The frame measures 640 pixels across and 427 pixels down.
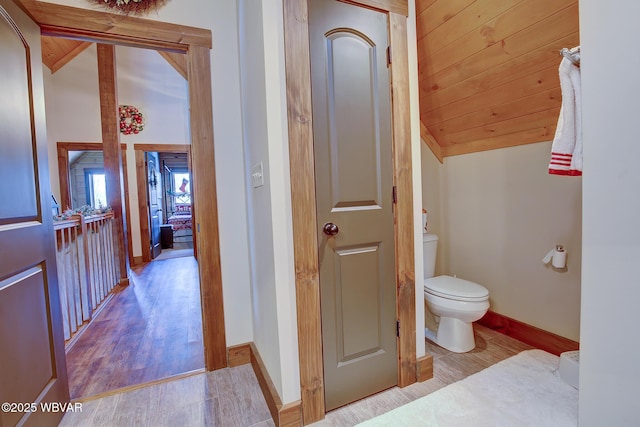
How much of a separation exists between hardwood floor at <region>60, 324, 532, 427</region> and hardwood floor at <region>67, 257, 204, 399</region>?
17cm

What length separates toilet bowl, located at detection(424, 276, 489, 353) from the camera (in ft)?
6.27

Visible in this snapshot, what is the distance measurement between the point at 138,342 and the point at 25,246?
140 cm

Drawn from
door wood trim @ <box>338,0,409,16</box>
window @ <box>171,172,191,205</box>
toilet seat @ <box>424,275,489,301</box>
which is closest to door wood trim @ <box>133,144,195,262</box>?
door wood trim @ <box>338,0,409,16</box>

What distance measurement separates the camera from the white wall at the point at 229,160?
190cm

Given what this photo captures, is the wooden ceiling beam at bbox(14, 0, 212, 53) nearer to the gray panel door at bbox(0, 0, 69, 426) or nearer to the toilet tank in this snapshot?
the gray panel door at bbox(0, 0, 69, 426)

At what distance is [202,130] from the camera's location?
185 cm

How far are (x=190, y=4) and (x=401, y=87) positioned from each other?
4.71 ft

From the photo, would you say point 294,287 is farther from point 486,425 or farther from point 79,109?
point 79,109

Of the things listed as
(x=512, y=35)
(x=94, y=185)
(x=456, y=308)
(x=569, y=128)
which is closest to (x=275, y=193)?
(x=569, y=128)

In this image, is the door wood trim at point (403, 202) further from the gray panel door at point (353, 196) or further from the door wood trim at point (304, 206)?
the door wood trim at point (304, 206)

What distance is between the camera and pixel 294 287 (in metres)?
1.36

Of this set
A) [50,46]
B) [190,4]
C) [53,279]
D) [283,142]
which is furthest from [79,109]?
[283,142]

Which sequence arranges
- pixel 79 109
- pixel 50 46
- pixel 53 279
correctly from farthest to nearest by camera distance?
pixel 79 109
pixel 50 46
pixel 53 279

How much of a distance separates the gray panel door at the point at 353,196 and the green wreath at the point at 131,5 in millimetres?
1056
